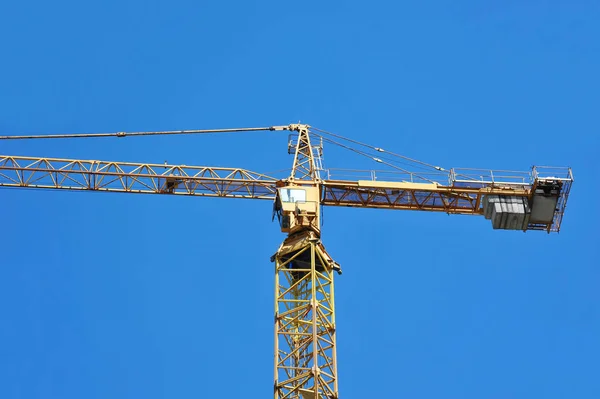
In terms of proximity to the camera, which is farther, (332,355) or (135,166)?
(135,166)

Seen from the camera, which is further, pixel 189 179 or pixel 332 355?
pixel 189 179

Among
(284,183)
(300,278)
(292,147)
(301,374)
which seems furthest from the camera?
(292,147)

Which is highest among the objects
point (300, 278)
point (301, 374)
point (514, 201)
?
point (514, 201)

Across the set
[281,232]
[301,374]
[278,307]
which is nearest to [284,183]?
[281,232]

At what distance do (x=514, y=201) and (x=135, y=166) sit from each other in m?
17.7

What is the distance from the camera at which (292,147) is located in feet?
218

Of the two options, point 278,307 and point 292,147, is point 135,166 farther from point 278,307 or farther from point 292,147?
point 278,307

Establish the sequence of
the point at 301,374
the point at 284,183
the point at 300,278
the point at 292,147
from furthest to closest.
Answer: the point at 292,147 < the point at 284,183 < the point at 300,278 < the point at 301,374

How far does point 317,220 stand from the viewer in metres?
59.4

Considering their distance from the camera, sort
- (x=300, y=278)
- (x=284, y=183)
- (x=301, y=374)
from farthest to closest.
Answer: (x=284, y=183), (x=300, y=278), (x=301, y=374)

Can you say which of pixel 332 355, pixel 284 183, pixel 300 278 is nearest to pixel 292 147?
pixel 284 183

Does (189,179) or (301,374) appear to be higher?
(189,179)

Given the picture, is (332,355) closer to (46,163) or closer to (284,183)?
(284,183)

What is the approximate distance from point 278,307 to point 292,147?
1148 centimetres
